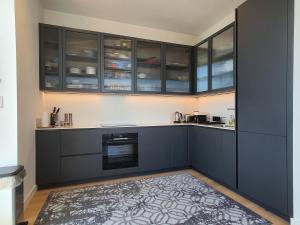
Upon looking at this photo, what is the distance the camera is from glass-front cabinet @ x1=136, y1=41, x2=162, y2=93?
10.8 ft

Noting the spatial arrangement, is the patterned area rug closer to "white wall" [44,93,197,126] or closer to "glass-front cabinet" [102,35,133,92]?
"white wall" [44,93,197,126]

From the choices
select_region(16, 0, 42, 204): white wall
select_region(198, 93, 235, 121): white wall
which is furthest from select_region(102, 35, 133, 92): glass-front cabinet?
select_region(198, 93, 235, 121): white wall

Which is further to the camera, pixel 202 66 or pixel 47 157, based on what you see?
pixel 202 66

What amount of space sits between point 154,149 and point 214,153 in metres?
1.00

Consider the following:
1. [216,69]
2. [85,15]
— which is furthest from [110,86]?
[216,69]

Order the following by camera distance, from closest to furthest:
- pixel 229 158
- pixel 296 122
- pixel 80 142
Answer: pixel 296 122 → pixel 229 158 → pixel 80 142

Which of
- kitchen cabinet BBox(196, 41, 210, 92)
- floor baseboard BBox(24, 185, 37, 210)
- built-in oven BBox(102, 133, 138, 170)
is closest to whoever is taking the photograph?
floor baseboard BBox(24, 185, 37, 210)

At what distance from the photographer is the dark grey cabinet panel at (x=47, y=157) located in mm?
2488

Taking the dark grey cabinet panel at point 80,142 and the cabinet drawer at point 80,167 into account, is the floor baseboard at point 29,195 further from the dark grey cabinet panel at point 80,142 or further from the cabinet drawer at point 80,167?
the dark grey cabinet panel at point 80,142

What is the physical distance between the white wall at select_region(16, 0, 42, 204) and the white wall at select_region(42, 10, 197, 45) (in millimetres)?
288

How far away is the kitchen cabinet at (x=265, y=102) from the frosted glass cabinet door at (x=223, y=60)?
41 centimetres

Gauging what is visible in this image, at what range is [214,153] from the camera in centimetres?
276

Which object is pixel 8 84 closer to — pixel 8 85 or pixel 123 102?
pixel 8 85

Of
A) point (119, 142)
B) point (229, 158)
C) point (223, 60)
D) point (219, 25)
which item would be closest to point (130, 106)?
point (119, 142)
